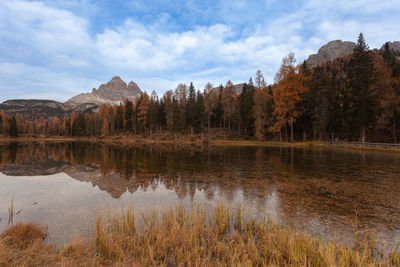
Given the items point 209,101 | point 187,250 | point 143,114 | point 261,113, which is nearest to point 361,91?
point 261,113

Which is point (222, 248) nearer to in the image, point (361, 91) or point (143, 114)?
point (361, 91)

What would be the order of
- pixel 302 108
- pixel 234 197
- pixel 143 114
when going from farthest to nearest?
pixel 143 114
pixel 302 108
pixel 234 197

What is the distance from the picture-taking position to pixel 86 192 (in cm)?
1218

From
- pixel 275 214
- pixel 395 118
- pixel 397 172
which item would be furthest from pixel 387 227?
pixel 395 118

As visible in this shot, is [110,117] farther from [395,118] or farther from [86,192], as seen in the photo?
[395,118]

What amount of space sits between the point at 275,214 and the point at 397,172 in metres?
15.5

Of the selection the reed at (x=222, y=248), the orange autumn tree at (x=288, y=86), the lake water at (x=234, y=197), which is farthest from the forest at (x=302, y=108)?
the reed at (x=222, y=248)

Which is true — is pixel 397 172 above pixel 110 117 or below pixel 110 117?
below

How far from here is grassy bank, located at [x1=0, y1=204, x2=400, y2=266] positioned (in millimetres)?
4445

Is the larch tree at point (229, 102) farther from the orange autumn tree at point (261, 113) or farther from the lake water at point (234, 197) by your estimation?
the lake water at point (234, 197)

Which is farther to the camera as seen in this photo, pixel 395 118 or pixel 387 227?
pixel 395 118

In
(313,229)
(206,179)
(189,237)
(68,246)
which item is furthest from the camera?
(206,179)

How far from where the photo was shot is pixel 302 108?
4909 centimetres

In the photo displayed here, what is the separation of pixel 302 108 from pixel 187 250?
5247 centimetres
